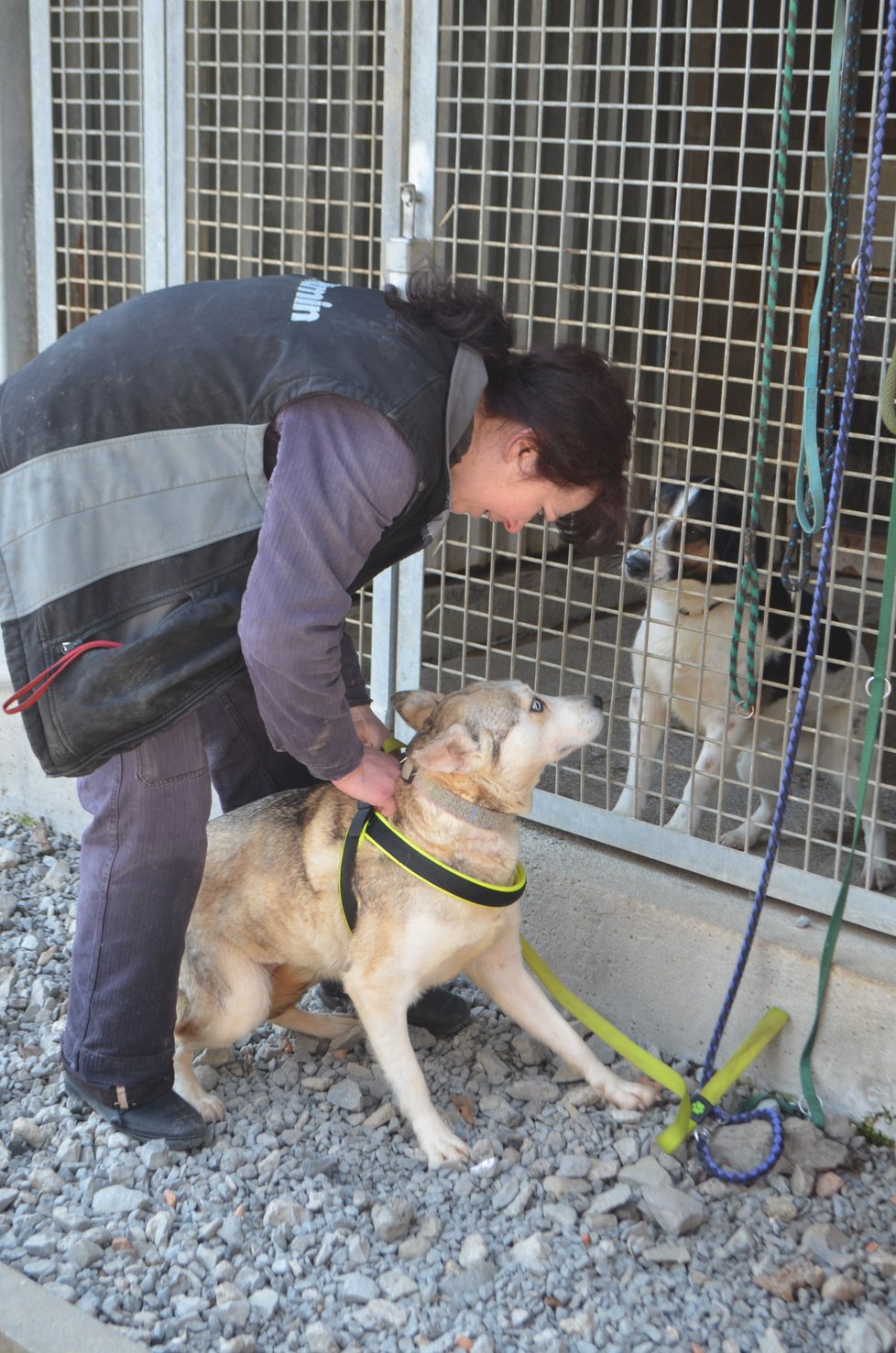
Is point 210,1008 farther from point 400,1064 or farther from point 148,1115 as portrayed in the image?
point 400,1064

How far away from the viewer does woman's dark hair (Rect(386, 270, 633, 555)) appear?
9.34ft

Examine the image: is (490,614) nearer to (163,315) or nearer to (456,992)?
(456,992)

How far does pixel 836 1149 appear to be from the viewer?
3.36m

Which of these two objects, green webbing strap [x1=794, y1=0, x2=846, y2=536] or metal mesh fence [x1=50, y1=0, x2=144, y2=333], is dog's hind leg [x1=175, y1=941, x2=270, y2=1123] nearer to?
green webbing strap [x1=794, y1=0, x2=846, y2=536]

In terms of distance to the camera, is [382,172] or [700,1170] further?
[382,172]

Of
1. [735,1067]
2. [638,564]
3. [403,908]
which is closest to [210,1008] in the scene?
[403,908]

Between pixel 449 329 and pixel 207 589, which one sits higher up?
pixel 449 329

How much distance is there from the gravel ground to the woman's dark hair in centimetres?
162

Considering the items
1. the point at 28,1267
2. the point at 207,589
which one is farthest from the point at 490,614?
the point at 28,1267

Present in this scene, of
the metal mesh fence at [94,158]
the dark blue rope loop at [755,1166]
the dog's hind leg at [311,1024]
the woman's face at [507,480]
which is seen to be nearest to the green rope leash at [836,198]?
the woman's face at [507,480]

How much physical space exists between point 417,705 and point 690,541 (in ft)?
4.24

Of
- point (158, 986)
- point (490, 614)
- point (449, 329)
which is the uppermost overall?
point (449, 329)

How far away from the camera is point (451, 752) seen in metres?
3.30

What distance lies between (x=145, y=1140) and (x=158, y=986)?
1.26ft
